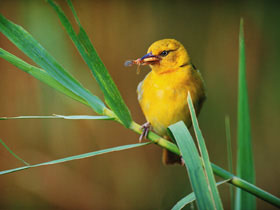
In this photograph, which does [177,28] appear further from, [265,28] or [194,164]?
[194,164]

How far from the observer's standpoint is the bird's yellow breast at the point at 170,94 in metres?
1.08

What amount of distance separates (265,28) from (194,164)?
81.4 inches

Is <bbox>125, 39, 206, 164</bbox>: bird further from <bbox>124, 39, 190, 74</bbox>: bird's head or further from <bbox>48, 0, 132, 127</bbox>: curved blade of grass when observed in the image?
<bbox>48, 0, 132, 127</bbox>: curved blade of grass

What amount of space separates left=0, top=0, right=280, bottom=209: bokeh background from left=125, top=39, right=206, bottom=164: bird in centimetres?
115

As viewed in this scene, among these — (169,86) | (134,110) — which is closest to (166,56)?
(169,86)

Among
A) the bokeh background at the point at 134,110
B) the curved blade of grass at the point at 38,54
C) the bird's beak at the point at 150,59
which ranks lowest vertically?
the bokeh background at the point at 134,110

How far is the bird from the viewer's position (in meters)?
1.01

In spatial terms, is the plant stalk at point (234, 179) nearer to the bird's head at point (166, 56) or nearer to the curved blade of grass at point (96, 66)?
the curved blade of grass at point (96, 66)

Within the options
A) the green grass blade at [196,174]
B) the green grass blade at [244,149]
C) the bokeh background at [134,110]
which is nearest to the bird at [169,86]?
the green grass blade at [244,149]

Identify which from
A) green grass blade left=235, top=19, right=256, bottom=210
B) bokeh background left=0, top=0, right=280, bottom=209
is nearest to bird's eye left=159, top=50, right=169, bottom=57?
green grass blade left=235, top=19, right=256, bottom=210

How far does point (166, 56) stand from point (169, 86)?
0.35 ft

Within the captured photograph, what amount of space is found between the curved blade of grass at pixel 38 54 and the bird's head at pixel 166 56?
0.90 feet

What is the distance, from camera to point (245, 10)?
2.44 m

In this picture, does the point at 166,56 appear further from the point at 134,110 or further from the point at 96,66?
the point at 134,110
